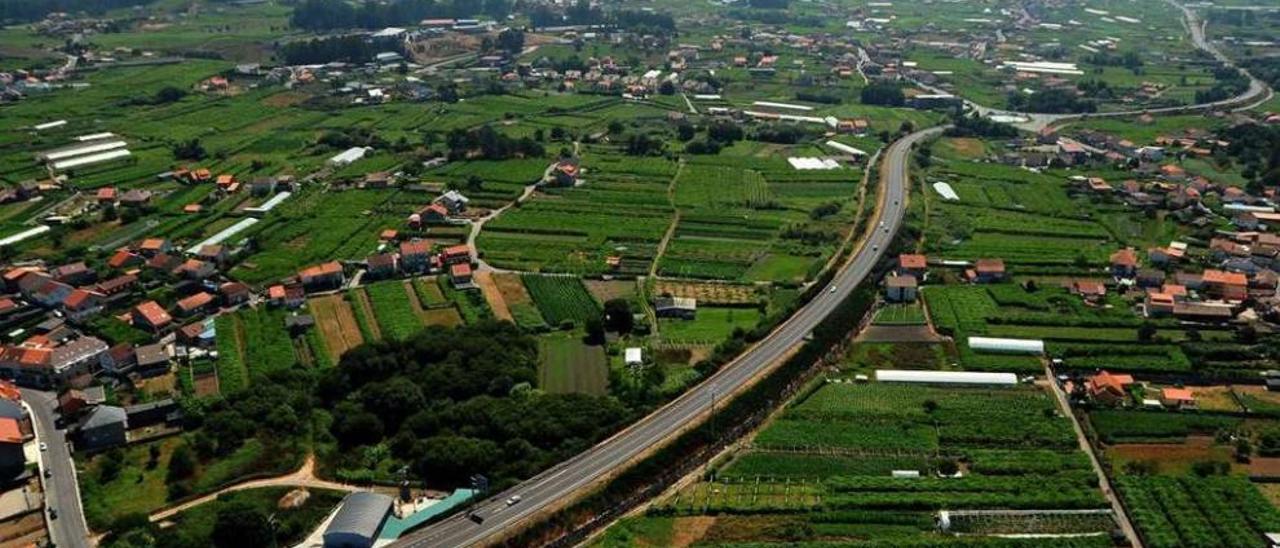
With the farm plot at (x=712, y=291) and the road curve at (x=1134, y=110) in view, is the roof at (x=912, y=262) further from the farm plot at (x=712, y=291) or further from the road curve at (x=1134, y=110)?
the road curve at (x=1134, y=110)

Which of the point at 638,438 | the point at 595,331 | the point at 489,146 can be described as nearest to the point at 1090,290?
the point at 595,331

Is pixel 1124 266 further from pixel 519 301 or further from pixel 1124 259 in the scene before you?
pixel 519 301

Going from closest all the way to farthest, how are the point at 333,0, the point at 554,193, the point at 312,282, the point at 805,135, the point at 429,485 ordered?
the point at 429,485
the point at 312,282
the point at 554,193
the point at 805,135
the point at 333,0

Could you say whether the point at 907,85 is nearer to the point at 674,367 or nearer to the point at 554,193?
the point at 554,193

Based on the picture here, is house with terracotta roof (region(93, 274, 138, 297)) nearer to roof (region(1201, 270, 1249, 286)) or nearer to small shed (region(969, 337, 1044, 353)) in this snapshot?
small shed (region(969, 337, 1044, 353))

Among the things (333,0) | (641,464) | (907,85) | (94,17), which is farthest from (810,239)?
(94,17)

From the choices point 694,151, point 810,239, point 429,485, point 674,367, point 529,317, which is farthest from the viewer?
point 694,151

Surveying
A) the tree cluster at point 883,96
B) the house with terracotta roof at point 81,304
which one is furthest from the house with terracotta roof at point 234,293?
the tree cluster at point 883,96
